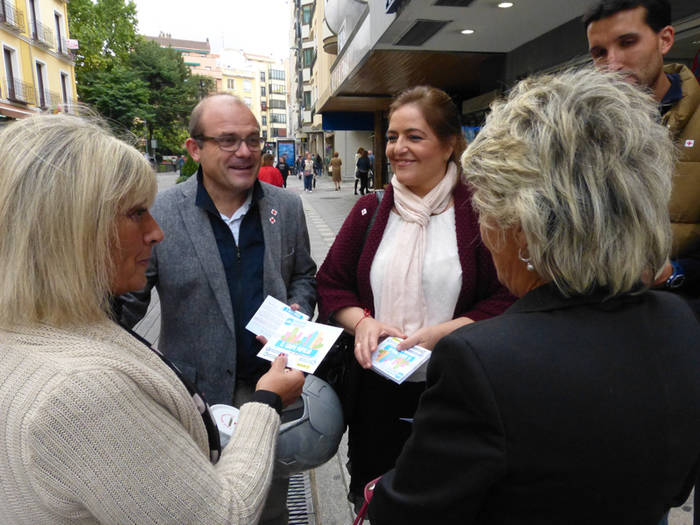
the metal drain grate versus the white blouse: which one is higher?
the white blouse

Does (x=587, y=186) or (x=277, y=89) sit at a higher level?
(x=277, y=89)

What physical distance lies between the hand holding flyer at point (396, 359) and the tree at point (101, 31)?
4241 cm

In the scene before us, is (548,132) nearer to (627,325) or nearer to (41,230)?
(627,325)

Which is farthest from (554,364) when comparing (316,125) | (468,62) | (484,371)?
(316,125)

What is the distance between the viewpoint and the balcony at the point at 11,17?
945 inches

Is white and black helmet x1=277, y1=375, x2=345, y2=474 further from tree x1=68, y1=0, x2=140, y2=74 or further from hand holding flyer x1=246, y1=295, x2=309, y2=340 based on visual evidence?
tree x1=68, y1=0, x2=140, y2=74

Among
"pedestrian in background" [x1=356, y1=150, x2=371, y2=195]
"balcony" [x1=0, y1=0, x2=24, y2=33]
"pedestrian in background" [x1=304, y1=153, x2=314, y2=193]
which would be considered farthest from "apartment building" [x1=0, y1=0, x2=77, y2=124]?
"pedestrian in background" [x1=356, y1=150, x2=371, y2=195]

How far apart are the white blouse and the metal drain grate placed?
3.83ft

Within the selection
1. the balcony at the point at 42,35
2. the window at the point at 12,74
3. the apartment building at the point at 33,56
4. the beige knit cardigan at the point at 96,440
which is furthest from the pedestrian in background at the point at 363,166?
the balcony at the point at 42,35

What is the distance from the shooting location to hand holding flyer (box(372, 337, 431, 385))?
5.87 feet

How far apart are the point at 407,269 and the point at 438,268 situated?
0.13 meters

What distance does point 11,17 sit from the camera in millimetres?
25156

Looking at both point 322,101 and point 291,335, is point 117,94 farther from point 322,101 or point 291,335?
point 291,335

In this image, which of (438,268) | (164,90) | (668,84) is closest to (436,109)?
(438,268)
